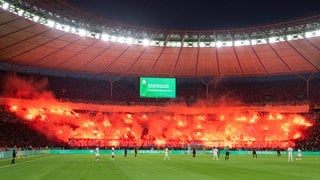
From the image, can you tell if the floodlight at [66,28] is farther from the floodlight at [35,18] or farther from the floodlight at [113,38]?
the floodlight at [113,38]

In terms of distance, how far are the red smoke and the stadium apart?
17 centimetres

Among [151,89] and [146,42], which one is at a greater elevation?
[146,42]

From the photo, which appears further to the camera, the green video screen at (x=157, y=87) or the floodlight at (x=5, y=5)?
the green video screen at (x=157, y=87)

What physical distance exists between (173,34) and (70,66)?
18.1 metres

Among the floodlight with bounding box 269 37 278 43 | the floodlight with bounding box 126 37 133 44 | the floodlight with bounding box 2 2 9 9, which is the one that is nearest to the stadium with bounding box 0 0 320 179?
the floodlight with bounding box 269 37 278 43

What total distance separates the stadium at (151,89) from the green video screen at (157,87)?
16 cm

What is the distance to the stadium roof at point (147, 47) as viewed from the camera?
2115 inches

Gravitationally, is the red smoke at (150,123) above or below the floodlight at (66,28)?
below

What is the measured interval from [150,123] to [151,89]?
9439 millimetres

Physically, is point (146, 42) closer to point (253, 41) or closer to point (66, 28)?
point (66, 28)

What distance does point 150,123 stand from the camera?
80188mm

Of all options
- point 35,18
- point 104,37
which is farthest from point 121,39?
point 35,18

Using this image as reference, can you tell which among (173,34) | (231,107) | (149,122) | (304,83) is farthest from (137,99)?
(304,83)

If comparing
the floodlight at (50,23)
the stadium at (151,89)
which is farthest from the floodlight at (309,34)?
the floodlight at (50,23)
